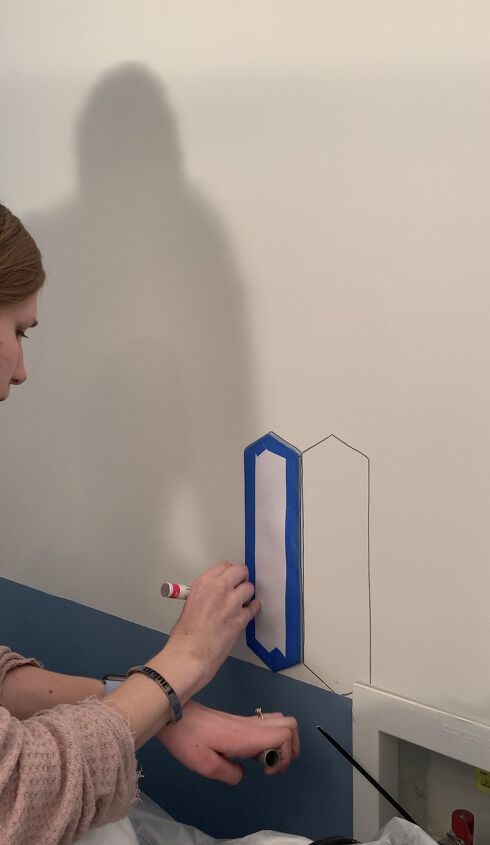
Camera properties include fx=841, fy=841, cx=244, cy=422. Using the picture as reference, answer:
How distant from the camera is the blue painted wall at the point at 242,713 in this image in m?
0.94

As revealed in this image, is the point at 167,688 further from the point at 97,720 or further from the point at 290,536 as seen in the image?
the point at 290,536

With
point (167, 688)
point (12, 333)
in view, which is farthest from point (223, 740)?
point (12, 333)

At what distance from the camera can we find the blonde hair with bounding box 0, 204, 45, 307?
0.82 metres

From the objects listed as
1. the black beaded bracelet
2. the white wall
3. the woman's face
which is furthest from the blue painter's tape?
the woman's face

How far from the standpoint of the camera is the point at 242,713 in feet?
3.45

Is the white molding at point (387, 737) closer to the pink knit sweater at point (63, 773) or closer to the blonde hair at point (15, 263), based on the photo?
the pink knit sweater at point (63, 773)

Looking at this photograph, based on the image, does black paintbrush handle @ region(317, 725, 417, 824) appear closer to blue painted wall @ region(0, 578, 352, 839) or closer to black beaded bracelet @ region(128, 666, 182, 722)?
blue painted wall @ region(0, 578, 352, 839)

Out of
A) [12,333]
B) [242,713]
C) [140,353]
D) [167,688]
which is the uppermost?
[12,333]

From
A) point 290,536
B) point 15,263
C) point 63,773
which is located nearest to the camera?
point 63,773

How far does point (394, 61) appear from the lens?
2.65ft

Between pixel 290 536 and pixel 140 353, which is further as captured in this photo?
pixel 140 353

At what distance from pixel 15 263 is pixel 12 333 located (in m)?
0.07

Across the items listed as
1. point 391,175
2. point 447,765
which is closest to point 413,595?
point 447,765

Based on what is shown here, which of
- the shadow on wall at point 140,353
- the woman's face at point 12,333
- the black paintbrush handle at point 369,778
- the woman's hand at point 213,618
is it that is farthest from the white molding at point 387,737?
the woman's face at point 12,333
